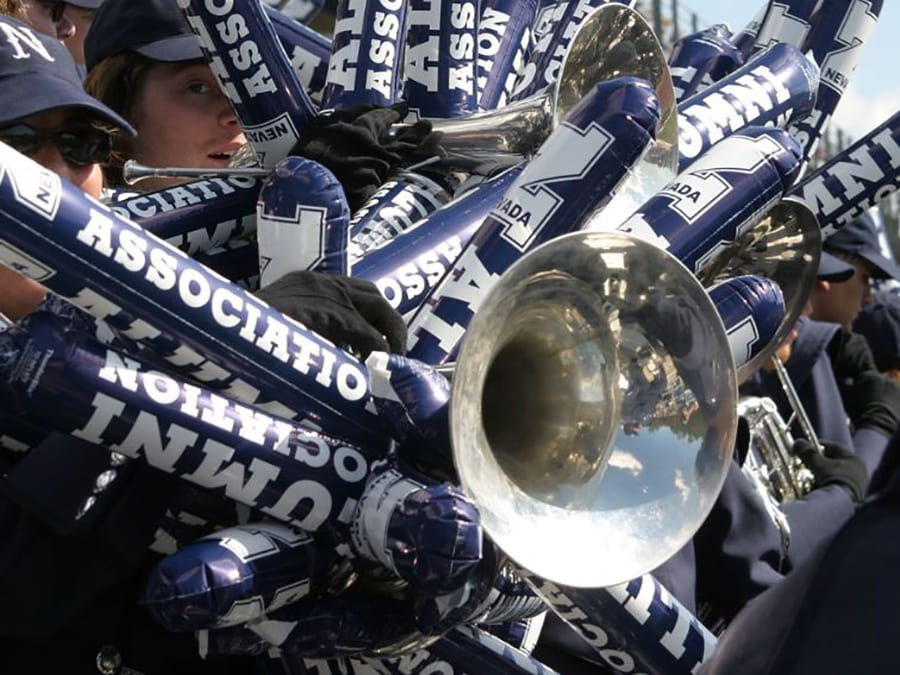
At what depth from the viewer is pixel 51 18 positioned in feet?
13.0

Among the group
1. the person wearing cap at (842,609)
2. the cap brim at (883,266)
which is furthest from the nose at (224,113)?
the cap brim at (883,266)

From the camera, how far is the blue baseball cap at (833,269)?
5189 mm

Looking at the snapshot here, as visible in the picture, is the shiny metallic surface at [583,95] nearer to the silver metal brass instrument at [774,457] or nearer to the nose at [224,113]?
the nose at [224,113]

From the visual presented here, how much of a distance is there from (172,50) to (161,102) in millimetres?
124

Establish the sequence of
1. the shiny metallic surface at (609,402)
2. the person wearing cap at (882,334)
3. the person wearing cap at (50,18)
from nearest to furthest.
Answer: the shiny metallic surface at (609,402), the person wearing cap at (50,18), the person wearing cap at (882,334)

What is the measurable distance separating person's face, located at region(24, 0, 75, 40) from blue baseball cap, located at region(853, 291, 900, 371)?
3.81 meters

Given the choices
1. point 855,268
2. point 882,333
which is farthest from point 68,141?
point 882,333

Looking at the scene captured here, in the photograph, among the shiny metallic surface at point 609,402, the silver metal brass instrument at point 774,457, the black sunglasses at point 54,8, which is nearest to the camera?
the shiny metallic surface at point 609,402

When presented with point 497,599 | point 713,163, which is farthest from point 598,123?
point 497,599

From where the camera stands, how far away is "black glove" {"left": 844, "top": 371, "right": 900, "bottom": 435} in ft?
17.6

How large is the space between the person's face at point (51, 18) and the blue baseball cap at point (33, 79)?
1.31 meters

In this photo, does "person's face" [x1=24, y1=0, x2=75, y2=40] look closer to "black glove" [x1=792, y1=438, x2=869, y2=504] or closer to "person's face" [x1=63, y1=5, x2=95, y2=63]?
"person's face" [x1=63, y1=5, x2=95, y2=63]

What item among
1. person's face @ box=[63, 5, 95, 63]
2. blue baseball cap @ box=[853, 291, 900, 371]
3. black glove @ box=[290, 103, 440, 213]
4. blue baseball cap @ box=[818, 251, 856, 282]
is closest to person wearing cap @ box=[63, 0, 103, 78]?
person's face @ box=[63, 5, 95, 63]

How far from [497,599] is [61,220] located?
86 cm
